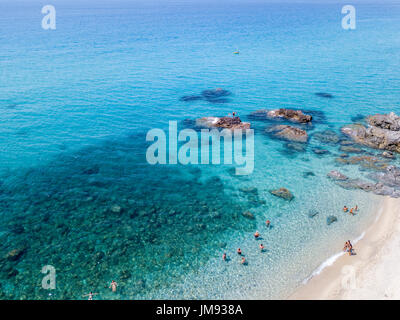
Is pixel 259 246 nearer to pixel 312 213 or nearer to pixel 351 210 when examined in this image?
pixel 312 213

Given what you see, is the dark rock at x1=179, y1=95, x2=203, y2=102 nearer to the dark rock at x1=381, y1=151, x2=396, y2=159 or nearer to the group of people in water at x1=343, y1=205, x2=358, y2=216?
the dark rock at x1=381, y1=151, x2=396, y2=159

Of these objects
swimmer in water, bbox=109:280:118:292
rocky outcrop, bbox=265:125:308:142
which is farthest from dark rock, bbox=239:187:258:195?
swimmer in water, bbox=109:280:118:292

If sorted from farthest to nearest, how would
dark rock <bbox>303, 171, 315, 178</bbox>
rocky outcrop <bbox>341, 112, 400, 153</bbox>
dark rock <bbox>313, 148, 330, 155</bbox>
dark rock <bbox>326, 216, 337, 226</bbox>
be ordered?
rocky outcrop <bbox>341, 112, 400, 153</bbox>
dark rock <bbox>313, 148, 330, 155</bbox>
dark rock <bbox>303, 171, 315, 178</bbox>
dark rock <bbox>326, 216, 337, 226</bbox>

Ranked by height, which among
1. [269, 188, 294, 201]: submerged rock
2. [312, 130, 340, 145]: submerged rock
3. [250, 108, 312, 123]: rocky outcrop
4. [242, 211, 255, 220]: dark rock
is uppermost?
[250, 108, 312, 123]: rocky outcrop

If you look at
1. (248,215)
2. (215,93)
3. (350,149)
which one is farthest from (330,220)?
(215,93)

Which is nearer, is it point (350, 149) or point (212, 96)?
point (350, 149)

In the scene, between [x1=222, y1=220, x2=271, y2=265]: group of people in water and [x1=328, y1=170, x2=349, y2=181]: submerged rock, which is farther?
[x1=328, y1=170, x2=349, y2=181]: submerged rock
